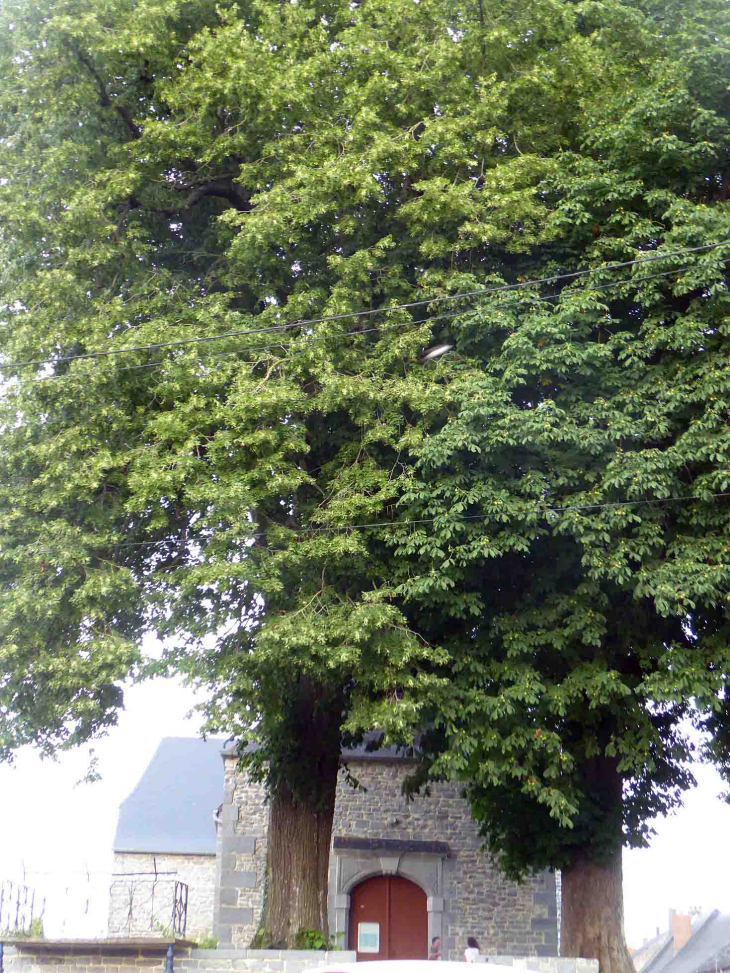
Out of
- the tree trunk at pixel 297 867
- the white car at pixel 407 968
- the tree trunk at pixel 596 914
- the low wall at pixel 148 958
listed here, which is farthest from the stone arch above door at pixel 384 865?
the white car at pixel 407 968

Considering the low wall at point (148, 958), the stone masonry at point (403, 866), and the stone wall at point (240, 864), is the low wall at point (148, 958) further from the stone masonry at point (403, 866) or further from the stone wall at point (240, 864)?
the stone masonry at point (403, 866)

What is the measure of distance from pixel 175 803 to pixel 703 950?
771 inches

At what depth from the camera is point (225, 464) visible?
439 inches

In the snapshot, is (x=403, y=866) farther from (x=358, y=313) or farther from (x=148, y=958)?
(x=358, y=313)

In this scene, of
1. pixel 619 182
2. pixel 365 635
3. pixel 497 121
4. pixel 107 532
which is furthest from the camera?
pixel 497 121

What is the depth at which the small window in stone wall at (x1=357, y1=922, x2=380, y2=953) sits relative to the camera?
1983cm

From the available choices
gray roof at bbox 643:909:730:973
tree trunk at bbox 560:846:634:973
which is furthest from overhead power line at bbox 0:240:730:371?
gray roof at bbox 643:909:730:973

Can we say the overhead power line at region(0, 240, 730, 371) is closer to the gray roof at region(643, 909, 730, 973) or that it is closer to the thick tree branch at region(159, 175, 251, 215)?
the thick tree branch at region(159, 175, 251, 215)

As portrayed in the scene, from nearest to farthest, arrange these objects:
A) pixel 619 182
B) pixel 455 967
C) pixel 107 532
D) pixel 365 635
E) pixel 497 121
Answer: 1. pixel 455 967
2. pixel 365 635
3. pixel 107 532
4. pixel 619 182
5. pixel 497 121

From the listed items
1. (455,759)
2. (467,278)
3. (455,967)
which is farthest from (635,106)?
(455,967)

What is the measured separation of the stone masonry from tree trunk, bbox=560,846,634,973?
14.8ft

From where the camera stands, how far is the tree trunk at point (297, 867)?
12354 millimetres

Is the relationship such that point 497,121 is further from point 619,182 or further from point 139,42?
point 139,42

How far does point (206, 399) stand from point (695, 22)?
8.33 meters
